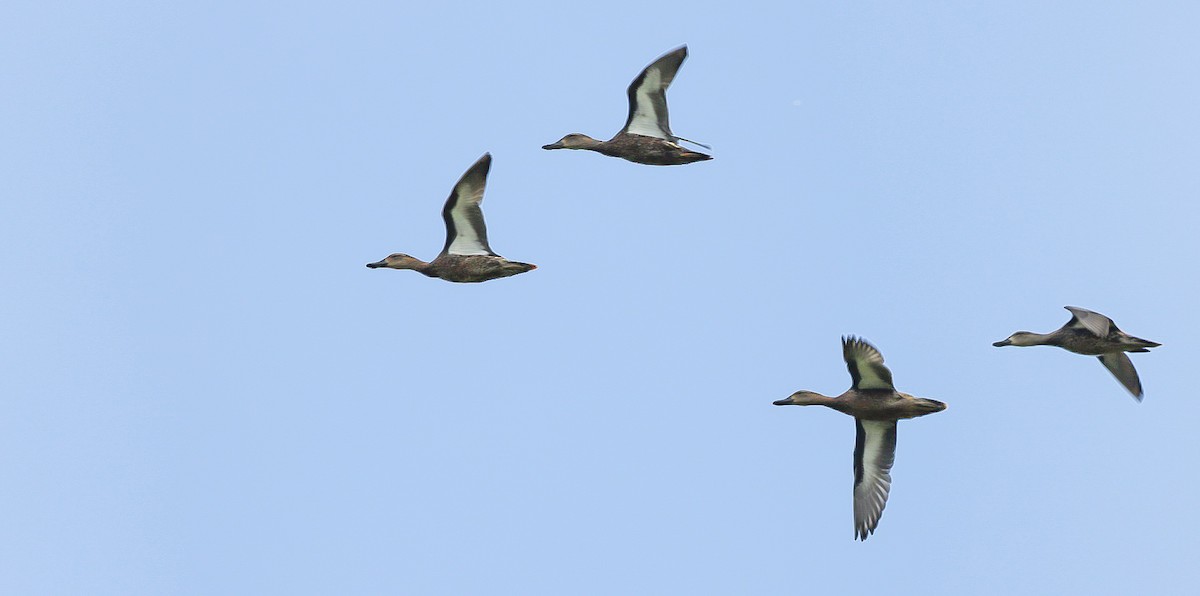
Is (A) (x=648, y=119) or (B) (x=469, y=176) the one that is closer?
(B) (x=469, y=176)

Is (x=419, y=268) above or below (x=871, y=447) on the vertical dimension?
above

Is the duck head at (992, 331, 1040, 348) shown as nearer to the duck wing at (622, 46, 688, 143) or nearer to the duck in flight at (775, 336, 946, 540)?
the duck in flight at (775, 336, 946, 540)

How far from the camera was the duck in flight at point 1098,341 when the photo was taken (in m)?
→ 28.5

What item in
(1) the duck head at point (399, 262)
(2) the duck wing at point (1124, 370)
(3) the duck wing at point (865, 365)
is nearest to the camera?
(3) the duck wing at point (865, 365)

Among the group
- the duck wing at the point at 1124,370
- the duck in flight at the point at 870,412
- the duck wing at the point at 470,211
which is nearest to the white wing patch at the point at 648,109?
the duck wing at the point at 470,211

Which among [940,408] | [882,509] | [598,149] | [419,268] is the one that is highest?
[598,149]

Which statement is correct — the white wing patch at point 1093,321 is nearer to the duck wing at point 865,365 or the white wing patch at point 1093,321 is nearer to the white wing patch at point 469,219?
the duck wing at point 865,365

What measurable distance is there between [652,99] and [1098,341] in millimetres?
8749

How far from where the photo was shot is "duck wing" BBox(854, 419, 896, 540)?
28469 mm

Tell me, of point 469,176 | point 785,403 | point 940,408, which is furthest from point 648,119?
point 940,408

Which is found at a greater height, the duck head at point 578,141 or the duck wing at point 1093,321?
the duck head at point 578,141

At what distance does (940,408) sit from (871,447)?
2.09 meters

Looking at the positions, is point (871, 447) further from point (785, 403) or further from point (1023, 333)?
point (1023, 333)

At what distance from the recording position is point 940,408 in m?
27.0
